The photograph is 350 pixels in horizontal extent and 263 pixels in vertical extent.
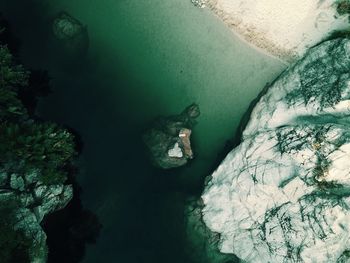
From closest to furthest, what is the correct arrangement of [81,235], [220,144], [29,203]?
[29,203], [81,235], [220,144]

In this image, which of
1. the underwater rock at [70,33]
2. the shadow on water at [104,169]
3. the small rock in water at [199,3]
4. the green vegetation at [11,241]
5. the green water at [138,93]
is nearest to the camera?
the green vegetation at [11,241]

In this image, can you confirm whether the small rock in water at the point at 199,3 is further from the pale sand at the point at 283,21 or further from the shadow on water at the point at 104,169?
the shadow on water at the point at 104,169

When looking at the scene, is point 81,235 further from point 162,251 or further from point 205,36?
point 205,36

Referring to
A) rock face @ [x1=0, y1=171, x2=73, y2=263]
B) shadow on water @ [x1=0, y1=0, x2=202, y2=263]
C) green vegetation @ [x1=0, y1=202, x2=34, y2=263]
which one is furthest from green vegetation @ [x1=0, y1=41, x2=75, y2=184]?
shadow on water @ [x1=0, y1=0, x2=202, y2=263]

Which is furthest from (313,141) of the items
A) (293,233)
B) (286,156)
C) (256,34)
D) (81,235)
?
(81,235)

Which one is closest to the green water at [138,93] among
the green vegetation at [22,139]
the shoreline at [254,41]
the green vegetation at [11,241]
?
the shoreline at [254,41]

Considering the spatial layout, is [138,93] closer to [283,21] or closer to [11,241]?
[283,21]
